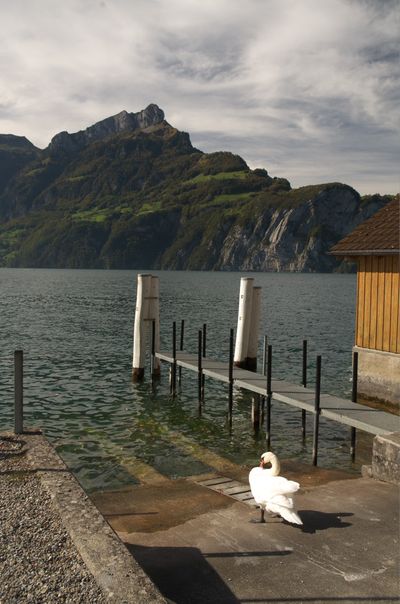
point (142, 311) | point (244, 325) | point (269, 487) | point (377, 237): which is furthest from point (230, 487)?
point (142, 311)

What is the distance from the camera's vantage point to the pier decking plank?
14.5 meters

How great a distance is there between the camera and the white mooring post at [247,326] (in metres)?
25.8

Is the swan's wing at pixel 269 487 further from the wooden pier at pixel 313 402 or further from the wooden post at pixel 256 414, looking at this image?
the wooden post at pixel 256 414

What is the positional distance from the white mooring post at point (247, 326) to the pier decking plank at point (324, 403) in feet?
7.39

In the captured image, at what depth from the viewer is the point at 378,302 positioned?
20.5 meters

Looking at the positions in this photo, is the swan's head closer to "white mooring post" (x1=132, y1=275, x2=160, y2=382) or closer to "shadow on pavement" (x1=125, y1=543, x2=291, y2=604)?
"shadow on pavement" (x1=125, y1=543, x2=291, y2=604)

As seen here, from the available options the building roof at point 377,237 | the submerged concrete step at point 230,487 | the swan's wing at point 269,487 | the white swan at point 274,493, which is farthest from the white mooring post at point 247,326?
the swan's wing at point 269,487

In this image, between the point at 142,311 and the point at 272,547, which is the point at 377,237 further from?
the point at 272,547

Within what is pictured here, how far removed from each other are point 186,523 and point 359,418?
6962 mm

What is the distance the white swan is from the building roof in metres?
11.4

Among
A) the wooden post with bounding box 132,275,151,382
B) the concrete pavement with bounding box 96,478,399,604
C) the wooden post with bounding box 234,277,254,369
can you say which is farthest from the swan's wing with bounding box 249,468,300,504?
the wooden post with bounding box 132,275,151,382

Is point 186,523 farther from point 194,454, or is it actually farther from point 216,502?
point 194,454

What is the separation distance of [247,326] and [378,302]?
7.18 metres

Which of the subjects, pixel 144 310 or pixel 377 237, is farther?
pixel 144 310
